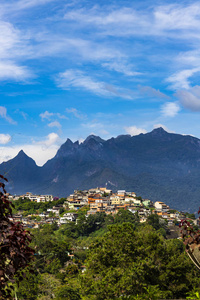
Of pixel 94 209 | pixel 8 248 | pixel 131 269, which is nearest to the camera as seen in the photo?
pixel 8 248

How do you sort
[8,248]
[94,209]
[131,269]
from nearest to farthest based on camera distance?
[8,248], [131,269], [94,209]

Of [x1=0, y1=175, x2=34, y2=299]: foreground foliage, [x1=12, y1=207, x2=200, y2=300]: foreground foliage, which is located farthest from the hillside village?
[x1=0, y1=175, x2=34, y2=299]: foreground foliage

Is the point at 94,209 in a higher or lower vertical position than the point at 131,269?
higher

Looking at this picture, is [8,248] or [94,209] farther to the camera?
[94,209]

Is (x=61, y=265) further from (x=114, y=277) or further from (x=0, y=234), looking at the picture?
(x=0, y=234)

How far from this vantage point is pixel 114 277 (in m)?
13.6

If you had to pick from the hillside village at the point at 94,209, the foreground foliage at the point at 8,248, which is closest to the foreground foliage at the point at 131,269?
the foreground foliage at the point at 8,248

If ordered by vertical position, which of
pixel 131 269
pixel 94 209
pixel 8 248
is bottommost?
pixel 131 269

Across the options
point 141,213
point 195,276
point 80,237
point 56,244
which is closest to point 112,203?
point 141,213

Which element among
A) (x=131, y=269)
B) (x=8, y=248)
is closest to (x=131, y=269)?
(x=131, y=269)

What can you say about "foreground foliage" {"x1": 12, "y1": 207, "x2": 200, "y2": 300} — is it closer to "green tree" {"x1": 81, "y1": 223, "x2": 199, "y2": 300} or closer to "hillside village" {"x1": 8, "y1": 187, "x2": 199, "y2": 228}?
"green tree" {"x1": 81, "y1": 223, "x2": 199, "y2": 300}

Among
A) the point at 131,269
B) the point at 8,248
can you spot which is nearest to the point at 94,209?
the point at 131,269

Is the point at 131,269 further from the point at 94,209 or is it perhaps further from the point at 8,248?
the point at 94,209

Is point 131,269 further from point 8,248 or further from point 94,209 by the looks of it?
point 94,209
